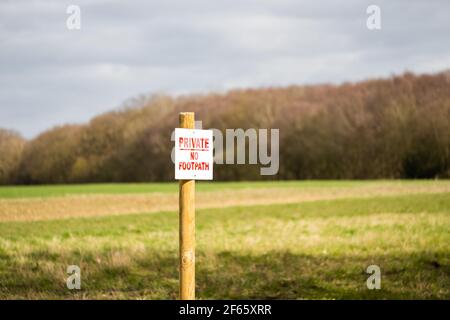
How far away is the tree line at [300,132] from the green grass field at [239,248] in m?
3.06

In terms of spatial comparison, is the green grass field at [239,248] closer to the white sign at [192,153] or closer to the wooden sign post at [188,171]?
the wooden sign post at [188,171]

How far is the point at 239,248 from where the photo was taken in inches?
701

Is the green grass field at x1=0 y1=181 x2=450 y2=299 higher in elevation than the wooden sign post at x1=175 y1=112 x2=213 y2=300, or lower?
lower

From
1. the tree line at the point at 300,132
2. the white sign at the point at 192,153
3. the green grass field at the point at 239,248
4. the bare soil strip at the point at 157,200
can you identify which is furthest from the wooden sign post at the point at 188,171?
the tree line at the point at 300,132

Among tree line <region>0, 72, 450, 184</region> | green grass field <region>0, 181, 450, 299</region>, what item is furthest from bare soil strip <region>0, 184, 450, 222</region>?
tree line <region>0, 72, 450, 184</region>

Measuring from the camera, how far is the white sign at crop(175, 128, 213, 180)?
8.10 metres

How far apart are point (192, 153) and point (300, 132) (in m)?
51.1

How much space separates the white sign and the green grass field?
214 inches

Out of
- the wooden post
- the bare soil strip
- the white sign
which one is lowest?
the bare soil strip

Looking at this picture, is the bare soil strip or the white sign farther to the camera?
the bare soil strip

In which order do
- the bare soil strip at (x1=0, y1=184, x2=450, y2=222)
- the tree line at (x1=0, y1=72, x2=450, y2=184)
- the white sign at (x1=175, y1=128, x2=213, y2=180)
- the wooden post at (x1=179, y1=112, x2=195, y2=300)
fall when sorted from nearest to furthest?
the white sign at (x1=175, y1=128, x2=213, y2=180) < the wooden post at (x1=179, y1=112, x2=195, y2=300) < the bare soil strip at (x1=0, y1=184, x2=450, y2=222) < the tree line at (x1=0, y1=72, x2=450, y2=184)

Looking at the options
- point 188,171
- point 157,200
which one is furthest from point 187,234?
point 157,200

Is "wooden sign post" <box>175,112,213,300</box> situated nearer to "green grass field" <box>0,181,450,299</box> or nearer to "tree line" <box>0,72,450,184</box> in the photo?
"green grass field" <box>0,181,450,299</box>

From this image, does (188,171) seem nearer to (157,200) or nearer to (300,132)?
(157,200)
